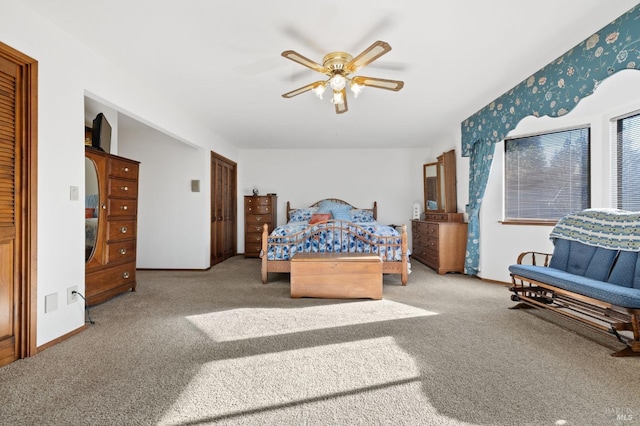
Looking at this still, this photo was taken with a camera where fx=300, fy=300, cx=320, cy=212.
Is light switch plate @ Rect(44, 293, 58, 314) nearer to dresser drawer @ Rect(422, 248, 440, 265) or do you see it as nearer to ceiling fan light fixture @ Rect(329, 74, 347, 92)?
ceiling fan light fixture @ Rect(329, 74, 347, 92)

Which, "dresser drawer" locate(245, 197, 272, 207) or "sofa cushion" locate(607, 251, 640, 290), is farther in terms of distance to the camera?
"dresser drawer" locate(245, 197, 272, 207)

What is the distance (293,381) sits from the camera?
174 cm

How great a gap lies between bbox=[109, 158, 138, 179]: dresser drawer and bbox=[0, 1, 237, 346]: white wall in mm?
763

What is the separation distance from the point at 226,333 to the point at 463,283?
319cm

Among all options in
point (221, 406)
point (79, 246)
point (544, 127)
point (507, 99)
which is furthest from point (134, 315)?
point (544, 127)

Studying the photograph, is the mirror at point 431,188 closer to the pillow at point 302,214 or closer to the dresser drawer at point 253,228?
the pillow at point 302,214

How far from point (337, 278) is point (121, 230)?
2.51 metres

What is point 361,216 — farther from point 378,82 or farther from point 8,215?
point 8,215

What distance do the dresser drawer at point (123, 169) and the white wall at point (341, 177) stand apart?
303 centimetres

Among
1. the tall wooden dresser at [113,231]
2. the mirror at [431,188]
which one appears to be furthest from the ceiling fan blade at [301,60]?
the mirror at [431,188]

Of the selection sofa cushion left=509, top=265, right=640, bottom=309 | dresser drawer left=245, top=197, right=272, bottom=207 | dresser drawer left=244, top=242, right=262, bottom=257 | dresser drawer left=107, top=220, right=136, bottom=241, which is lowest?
dresser drawer left=244, top=242, right=262, bottom=257

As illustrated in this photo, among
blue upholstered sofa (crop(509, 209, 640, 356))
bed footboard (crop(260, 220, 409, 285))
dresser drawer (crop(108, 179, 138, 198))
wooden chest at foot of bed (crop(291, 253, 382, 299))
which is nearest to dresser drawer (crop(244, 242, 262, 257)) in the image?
bed footboard (crop(260, 220, 409, 285))

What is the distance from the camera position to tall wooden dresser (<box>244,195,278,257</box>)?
615cm

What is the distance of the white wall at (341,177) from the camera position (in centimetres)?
654
